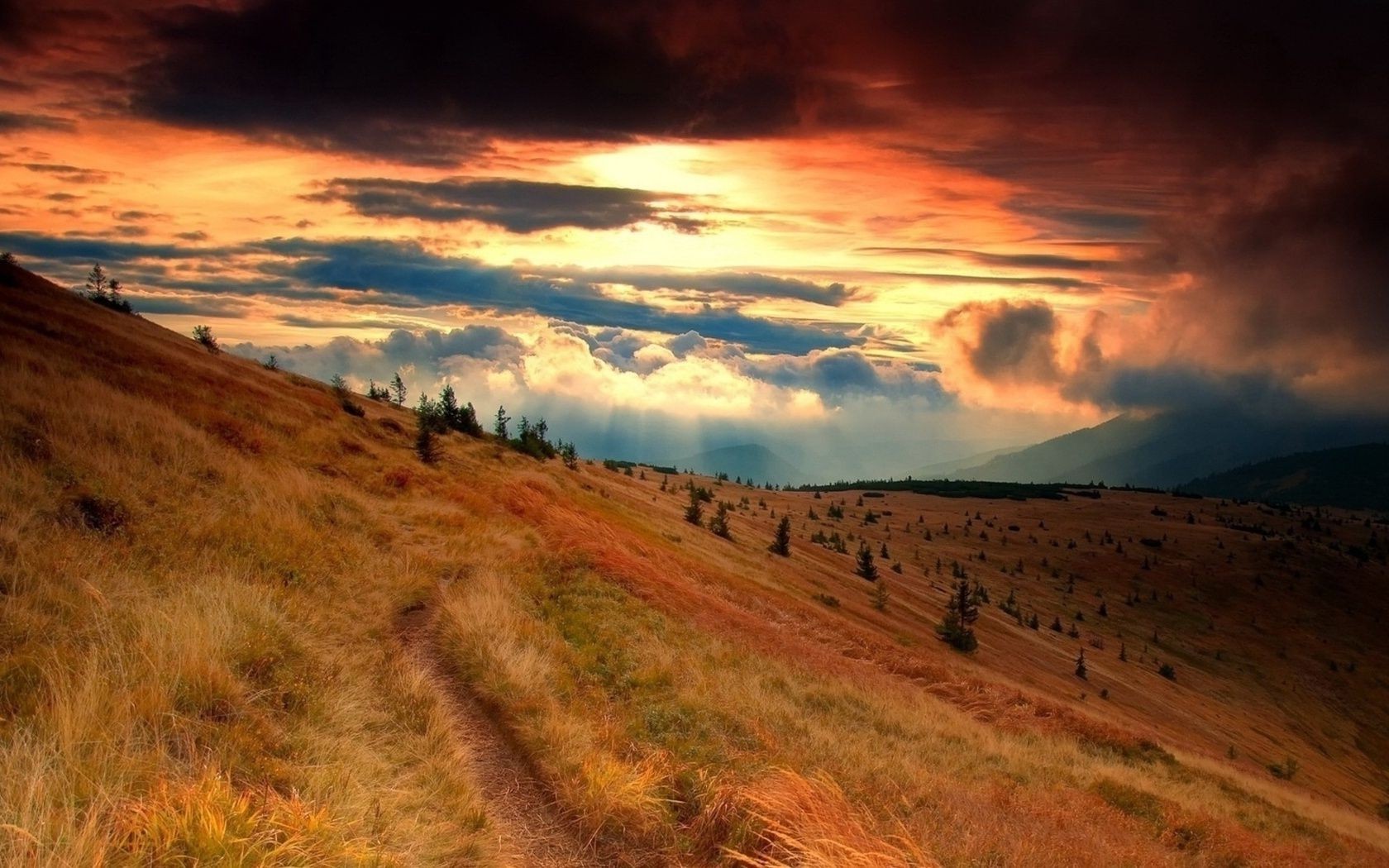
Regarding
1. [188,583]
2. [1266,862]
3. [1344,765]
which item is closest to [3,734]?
[188,583]

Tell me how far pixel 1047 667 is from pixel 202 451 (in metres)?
69.0

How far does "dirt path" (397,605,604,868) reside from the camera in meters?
7.30

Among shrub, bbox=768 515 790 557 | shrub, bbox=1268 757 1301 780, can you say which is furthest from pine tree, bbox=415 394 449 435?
shrub, bbox=1268 757 1301 780

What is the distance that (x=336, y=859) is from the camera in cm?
553

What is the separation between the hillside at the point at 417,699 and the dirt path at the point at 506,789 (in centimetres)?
5

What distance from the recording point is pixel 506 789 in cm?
→ 838

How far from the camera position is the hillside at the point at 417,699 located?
606 centimetres

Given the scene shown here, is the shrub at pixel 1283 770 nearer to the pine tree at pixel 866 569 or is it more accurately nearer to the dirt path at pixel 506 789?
the pine tree at pixel 866 569

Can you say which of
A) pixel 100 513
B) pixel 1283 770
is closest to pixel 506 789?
pixel 100 513

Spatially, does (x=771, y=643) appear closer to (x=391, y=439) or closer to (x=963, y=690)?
(x=963, y=690)

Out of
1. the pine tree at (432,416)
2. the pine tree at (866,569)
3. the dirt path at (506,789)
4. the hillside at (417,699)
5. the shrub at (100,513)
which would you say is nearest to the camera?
the hillside at (417,699)

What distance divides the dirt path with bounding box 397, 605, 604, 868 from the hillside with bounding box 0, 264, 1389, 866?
2.1 inches

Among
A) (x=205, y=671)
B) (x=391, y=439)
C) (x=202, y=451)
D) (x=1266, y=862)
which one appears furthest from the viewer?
(x=391, y=439)

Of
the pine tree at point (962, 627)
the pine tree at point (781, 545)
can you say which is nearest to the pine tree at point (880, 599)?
the pine tree at point (962, 627)
